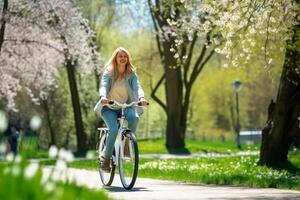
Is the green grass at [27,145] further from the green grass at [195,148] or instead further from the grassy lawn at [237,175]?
the green grass at [195,148]

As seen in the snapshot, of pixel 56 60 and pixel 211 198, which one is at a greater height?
pixel 56 60

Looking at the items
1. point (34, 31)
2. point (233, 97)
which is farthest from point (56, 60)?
point (233, 97)

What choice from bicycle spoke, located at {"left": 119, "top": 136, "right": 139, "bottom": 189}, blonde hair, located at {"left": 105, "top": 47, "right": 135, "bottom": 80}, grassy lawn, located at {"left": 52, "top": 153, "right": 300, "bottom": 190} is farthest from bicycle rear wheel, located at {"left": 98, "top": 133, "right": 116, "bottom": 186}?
grassy lawn, located at {"left": 52, "top": 153, "right": 300, "bottom": 190}

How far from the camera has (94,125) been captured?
159ft

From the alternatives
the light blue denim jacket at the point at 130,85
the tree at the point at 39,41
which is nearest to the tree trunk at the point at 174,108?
the tree at the point at 39,41

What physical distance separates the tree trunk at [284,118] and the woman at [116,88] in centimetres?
490

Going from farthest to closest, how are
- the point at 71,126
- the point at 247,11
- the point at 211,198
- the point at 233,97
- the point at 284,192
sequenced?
1. the point at 233,97
2. the point at 71,126
3. the point at 247,11
4. the point at 284,192
5. the point at 211,198

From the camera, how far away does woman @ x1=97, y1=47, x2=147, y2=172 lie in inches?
444

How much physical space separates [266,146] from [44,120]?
3458 centimetres

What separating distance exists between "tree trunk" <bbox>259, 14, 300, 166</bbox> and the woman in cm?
490

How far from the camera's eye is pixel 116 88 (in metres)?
11.5

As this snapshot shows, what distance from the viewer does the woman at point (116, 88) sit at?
11.3m

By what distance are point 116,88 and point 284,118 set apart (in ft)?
18.1

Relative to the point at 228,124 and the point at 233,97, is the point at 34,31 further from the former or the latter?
the point at 228,124
